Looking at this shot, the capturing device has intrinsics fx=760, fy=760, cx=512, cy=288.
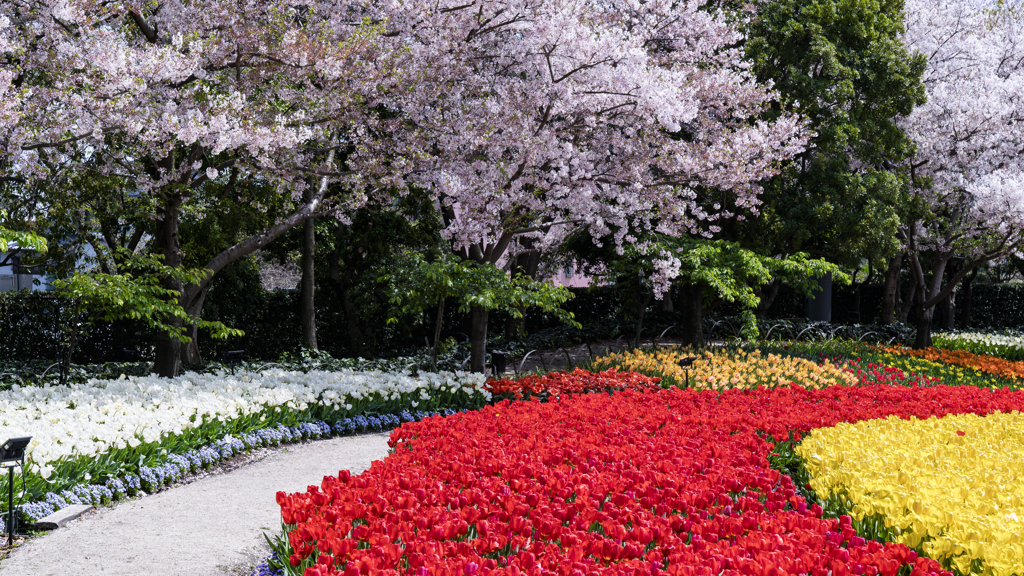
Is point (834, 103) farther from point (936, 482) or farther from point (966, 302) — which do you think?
point (966, 302)

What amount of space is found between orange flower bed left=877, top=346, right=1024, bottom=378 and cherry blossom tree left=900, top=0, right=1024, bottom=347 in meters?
1.12

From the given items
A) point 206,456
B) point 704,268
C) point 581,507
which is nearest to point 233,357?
point 206,456

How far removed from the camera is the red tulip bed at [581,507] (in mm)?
2615

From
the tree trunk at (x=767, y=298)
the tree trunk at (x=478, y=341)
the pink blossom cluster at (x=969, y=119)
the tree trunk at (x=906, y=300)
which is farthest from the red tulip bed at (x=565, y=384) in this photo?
the tree trunk at (x=906, y=300)

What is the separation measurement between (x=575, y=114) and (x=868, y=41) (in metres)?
6.38

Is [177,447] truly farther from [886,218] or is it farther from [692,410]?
[886,218]

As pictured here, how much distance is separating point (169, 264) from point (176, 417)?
13.0 ft

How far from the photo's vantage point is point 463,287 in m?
9.48

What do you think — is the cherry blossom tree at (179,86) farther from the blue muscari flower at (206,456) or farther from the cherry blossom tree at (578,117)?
the blue muscari flower at (206,456)

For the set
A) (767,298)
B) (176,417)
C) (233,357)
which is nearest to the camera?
(176,417)

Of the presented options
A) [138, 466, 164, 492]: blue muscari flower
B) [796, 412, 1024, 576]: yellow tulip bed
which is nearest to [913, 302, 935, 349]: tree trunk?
[796, 412, 1024, 576]: yellow tulip bed

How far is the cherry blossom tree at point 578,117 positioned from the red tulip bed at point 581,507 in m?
5.04

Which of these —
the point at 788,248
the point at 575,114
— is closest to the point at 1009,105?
the point at 788,248

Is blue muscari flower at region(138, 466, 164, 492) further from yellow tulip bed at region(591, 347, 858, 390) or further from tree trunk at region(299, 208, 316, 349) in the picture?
tree trunk at region(299, 208, 316, 349)
